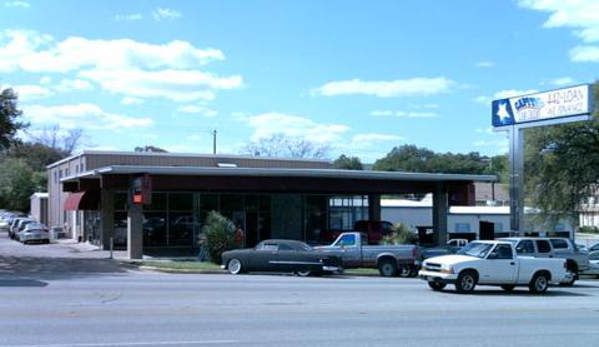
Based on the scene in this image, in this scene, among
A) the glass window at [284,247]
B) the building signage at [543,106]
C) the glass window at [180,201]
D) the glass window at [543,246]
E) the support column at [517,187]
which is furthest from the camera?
the glass window at [180,201]

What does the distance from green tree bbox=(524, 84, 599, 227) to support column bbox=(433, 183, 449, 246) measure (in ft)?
17.1

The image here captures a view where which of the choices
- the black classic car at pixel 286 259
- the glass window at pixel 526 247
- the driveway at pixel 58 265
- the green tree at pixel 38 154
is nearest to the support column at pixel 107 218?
the driveway at pixel 58 265

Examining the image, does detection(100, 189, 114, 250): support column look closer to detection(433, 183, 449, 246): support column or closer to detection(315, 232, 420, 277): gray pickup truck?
detection(315, 232, 420, 277): gray pickup truck

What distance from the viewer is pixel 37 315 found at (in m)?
13.2

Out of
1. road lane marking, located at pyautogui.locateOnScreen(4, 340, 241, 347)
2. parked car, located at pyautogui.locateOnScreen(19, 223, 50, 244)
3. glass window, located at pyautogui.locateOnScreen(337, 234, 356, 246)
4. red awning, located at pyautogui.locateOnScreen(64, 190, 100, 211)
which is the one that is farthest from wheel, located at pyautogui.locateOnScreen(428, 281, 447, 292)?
parked car, located at pyautogui.locateOnScreen(19, 223, 50, 244)

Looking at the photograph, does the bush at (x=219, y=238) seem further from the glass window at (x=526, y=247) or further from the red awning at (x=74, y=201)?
the red awning at (x=74, y=201)

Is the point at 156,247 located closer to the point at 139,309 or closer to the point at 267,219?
the point at 267,219

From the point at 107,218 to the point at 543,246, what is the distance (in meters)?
24.3

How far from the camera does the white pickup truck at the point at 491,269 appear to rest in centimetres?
2131

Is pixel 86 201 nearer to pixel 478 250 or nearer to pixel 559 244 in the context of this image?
pixel 559 244

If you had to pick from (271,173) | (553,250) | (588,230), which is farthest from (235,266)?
(588,230)

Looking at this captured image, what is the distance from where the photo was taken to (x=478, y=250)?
22312mm

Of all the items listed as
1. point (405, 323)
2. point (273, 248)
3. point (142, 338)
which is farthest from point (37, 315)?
point (273, 248)

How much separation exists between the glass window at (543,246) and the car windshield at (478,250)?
5890 millimetres
